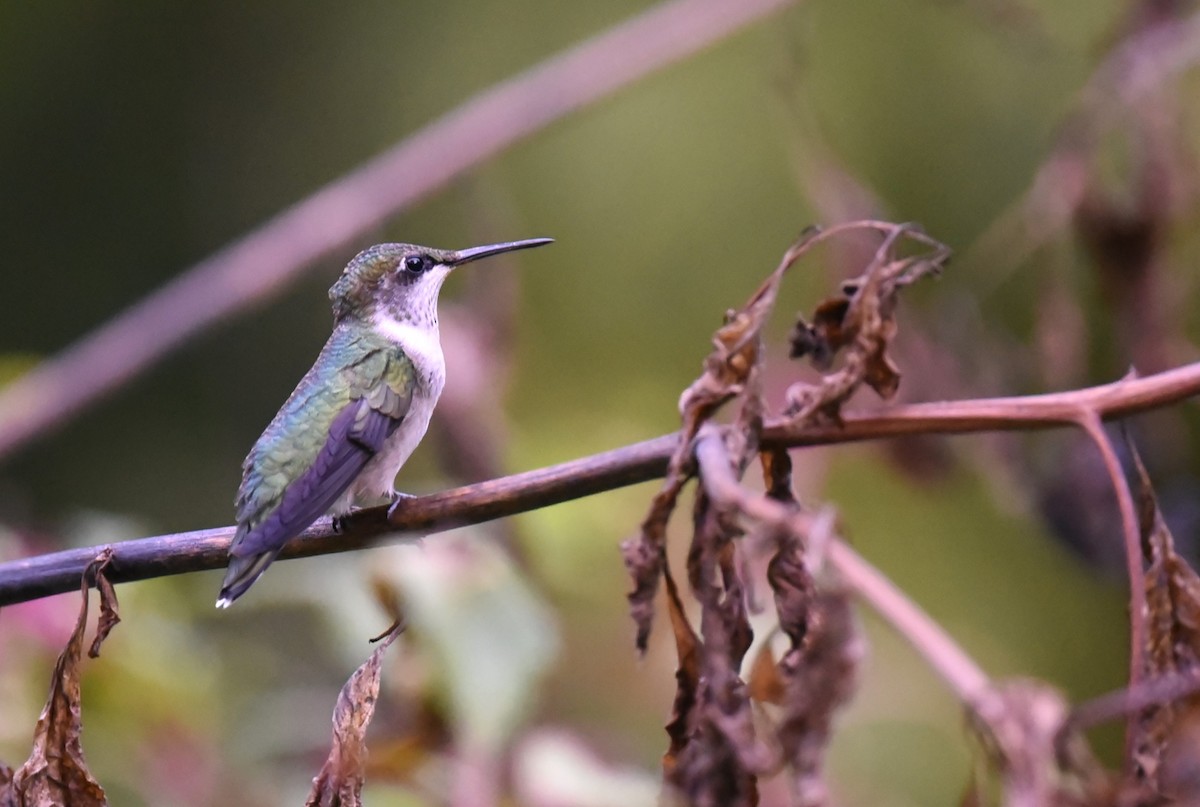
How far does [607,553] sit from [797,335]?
1.88 meters

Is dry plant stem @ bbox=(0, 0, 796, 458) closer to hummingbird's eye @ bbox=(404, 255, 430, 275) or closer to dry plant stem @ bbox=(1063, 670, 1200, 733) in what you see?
hummingbird's eye @ bbox=(404, 255, 430, 275)

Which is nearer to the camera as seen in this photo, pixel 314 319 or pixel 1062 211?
pixel 1062 211

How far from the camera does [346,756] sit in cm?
150

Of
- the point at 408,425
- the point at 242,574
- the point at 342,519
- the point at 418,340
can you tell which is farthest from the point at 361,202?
the point at 242,574

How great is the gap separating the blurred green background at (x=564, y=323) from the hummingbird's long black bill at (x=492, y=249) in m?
0.43

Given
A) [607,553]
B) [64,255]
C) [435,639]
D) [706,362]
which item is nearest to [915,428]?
[706,362]

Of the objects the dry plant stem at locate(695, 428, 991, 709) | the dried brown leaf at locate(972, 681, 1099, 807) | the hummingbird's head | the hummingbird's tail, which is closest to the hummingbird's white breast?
the hummingbird's head

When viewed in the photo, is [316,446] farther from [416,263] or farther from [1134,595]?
[1134,595]

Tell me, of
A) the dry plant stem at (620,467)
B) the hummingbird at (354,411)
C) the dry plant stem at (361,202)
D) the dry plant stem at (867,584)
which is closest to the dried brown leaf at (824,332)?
the dry plant stem at (620,467)

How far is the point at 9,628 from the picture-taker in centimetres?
291

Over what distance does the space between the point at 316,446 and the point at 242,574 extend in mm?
511

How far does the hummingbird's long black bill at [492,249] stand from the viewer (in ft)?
8.18

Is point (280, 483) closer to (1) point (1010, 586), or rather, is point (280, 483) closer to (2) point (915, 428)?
(2) point (915, 428)

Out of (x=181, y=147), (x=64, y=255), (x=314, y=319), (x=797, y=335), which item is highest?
(x=181, y=147)
